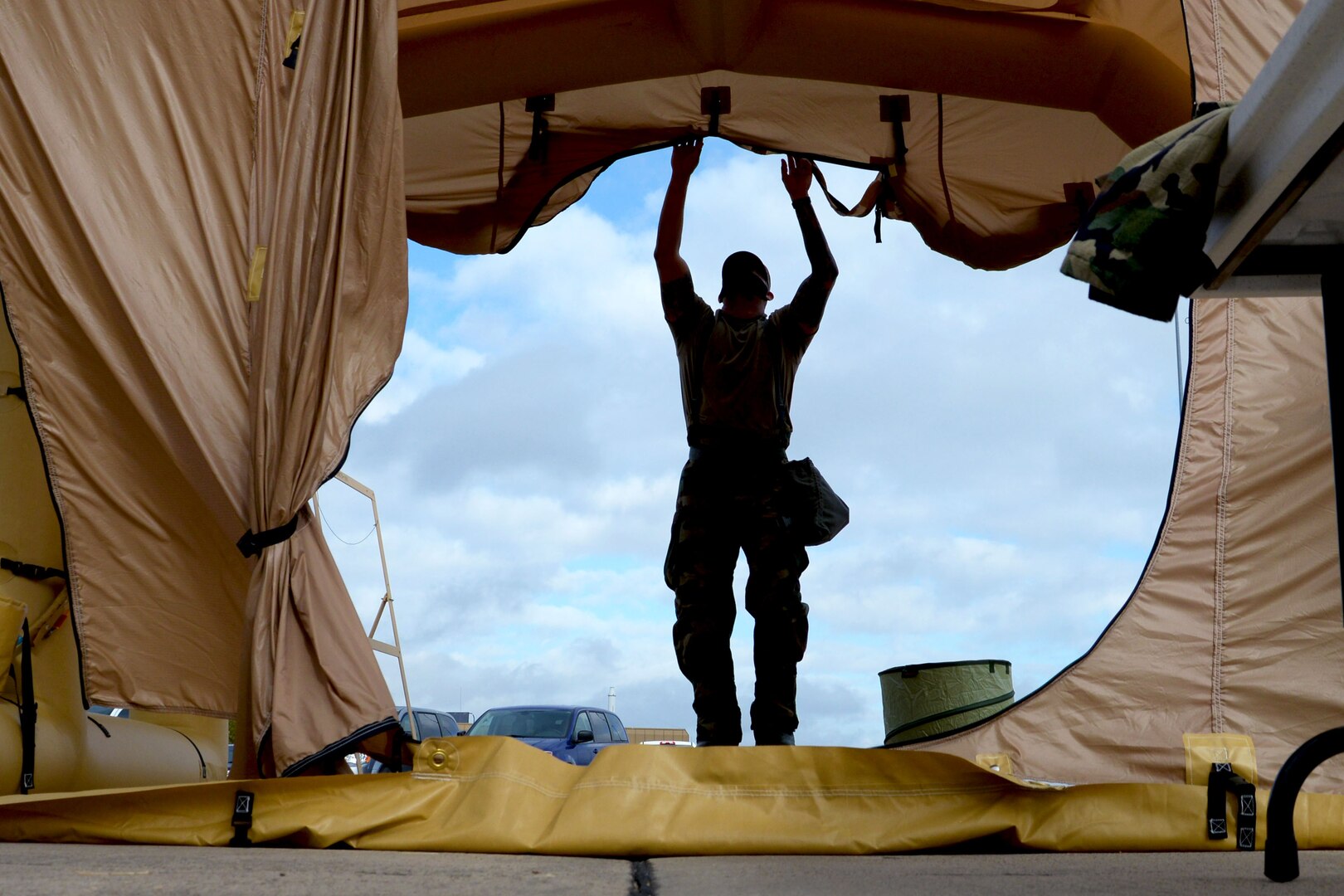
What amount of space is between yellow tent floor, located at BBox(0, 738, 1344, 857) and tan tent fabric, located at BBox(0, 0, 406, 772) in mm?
481

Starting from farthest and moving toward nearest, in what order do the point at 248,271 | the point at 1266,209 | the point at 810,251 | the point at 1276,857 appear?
1. the point at 810,251
2. the point at 248,271
3. the point at 1276,857
4. the point at 1266,209

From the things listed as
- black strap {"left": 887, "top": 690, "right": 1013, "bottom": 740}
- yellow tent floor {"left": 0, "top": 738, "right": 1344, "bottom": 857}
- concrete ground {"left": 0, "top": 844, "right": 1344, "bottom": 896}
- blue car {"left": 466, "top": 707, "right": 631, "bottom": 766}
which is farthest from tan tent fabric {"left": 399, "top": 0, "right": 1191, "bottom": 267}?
blue car {"left": 466, "top": 707, "right": 631, "bottom": 766}

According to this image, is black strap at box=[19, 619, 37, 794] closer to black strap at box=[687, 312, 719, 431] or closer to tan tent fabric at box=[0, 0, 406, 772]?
tan tent fabric at box=[0, 0, 406, 772]

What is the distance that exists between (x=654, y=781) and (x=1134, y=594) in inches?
51.6

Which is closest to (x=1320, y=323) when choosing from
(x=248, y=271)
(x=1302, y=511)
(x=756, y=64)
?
(x=1302, y=511)

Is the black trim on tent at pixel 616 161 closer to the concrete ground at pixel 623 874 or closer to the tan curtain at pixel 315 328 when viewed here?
the tan curtain at pixel 315 328

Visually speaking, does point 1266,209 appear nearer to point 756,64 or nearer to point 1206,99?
point 1206,99

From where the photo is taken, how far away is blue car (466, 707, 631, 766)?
Answer: 1164cm

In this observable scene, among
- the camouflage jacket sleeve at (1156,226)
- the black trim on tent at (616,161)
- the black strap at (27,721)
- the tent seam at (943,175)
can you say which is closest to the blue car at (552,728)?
the black trim on tent at (616,161)

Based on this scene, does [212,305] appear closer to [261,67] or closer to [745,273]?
[261,67]

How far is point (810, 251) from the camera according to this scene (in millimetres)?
3822

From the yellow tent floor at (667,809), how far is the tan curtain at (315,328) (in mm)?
184

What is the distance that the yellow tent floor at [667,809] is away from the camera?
2316mm

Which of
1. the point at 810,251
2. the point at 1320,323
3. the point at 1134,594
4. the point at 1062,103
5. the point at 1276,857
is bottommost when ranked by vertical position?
the point at 1276,857
